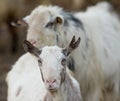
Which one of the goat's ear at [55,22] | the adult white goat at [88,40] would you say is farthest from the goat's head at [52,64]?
the goat's ear at [55,22]

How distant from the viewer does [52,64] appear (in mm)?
6520

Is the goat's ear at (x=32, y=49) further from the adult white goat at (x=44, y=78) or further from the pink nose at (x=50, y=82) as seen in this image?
the pink nose at (x=50, y=82)

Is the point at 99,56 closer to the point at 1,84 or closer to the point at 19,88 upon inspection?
the point at 19,88

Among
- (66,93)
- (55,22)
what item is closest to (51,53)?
(66,93)

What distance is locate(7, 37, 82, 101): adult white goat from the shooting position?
6492mm

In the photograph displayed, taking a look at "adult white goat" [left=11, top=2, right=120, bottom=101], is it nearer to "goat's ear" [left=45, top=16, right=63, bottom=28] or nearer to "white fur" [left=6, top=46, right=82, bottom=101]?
"goat's ear" [left=45, top=16, right=63, bottom=28]

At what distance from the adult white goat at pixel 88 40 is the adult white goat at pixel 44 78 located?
444 millimetres

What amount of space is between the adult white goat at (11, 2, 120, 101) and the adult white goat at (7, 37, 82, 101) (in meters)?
0.44

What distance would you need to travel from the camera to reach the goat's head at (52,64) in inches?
252

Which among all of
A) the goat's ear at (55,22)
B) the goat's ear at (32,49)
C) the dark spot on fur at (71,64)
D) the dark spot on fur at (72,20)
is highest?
the goat's ear at (32,49)

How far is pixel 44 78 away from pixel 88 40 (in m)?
2.45

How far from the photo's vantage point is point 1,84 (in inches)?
467

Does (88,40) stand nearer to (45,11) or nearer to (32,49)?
(45,11)

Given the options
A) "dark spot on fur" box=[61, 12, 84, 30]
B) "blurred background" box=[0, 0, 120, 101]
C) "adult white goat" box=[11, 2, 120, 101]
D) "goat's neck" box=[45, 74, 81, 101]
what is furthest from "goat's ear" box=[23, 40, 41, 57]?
"blurred background" box=[0, 0, 120, 101]
